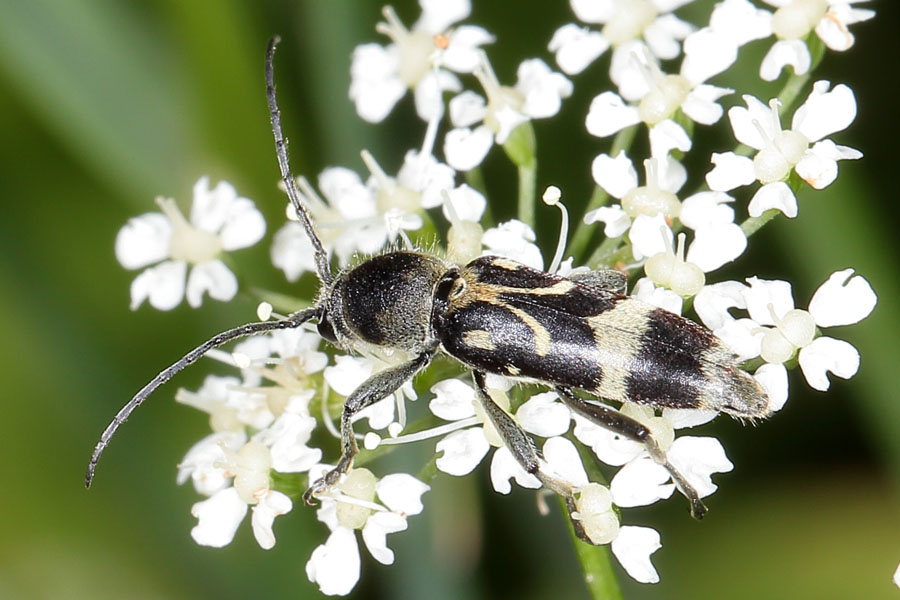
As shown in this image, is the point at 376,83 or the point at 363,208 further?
the point at 376,83

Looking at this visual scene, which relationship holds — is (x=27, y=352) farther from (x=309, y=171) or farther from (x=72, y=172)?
(x=309, y=171)

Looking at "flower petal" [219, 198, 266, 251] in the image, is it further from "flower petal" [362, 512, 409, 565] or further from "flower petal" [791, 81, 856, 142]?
"flower petal" [791, 81, 856, 142]

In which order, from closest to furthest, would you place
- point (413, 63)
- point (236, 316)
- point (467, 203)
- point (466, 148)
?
point (467, 203) → point (466, 148) → point (413, 63) → point (236, 316)

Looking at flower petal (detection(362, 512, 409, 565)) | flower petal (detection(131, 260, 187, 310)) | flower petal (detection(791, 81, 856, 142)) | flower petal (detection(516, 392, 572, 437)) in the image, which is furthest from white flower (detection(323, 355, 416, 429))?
flower petal (detection(791, 81, 856, 142))

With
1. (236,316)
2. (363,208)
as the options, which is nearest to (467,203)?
(363,208)

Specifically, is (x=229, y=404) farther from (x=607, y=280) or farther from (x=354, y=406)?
(x=607, y=280)

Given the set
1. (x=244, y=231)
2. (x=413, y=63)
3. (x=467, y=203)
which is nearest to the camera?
(x=467, y=203)

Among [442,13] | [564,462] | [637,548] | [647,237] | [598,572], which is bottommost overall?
[598,572]
